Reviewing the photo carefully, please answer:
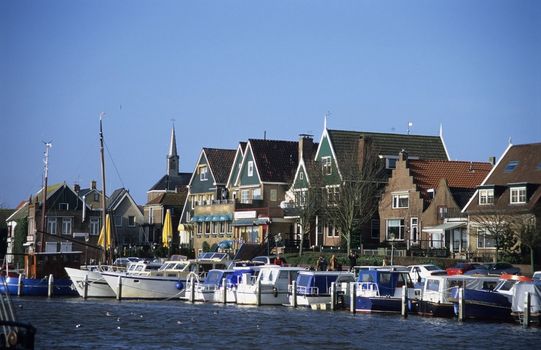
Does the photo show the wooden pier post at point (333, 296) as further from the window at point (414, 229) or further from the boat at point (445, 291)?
the window at point (414, 229)

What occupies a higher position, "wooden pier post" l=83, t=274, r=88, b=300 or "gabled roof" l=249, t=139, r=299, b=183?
"gabled roof" l=249, t=139, r=299, b=183

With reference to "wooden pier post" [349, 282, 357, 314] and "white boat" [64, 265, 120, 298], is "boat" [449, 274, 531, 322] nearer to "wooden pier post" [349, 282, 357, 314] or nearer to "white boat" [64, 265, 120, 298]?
"wooden pier post" [349, 282, 357, 314]

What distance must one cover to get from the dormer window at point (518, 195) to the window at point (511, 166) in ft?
10.2

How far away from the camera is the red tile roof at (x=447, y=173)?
8594 cm

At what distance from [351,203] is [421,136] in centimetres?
1737

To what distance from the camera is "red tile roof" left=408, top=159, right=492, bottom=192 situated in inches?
3383

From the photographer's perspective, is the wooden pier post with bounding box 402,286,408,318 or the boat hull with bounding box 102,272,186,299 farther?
the boat hull with bounding box 102,272,186,299

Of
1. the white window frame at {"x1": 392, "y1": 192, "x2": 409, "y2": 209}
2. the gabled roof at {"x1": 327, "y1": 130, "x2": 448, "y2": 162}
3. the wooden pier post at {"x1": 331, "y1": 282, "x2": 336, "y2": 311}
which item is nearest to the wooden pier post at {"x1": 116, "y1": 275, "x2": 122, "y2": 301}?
the wooden pier post at {"x1": 331, "y1": 282, "x2": 336, "y2": 311}

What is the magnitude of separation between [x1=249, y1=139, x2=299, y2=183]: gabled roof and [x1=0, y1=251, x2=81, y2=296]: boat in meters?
30.7

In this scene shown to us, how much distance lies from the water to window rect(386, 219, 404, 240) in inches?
1118

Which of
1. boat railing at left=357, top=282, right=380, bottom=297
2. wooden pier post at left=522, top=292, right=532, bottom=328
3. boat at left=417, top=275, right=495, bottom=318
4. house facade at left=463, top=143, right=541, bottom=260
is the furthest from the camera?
house facade at left=463, top=143, right=541, bottom=260

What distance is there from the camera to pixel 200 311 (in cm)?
5759

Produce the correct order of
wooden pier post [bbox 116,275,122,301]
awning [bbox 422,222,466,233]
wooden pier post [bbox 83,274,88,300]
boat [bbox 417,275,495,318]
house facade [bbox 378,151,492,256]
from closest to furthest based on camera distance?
boat [bbox 417,275,495,318] → wooden pier post [bbox 116,275,122,301] → wooden pier post [bbox 83,274,88,300] → awning [bbox 422,222,466,233] → house facade [bbox 378,151,492,256]

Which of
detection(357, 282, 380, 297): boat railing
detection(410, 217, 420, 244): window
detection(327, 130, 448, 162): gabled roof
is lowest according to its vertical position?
detection(357, 282, 380, 297): boat railing
